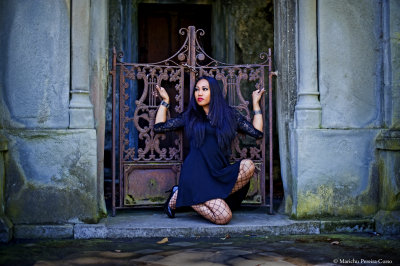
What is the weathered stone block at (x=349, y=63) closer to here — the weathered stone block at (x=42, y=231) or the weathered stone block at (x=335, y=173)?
the weathered stone block at (x=335, y=173)

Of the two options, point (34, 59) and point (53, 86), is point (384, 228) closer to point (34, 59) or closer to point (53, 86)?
point (53, 86)

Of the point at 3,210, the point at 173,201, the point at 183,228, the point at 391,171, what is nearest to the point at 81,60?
the point at 3,210

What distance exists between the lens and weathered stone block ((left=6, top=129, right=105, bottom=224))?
16.0ft

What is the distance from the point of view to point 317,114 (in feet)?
17.3

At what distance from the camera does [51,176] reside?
4.92m

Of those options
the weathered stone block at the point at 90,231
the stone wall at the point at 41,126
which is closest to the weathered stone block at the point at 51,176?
the stone wall at the point at 41,126

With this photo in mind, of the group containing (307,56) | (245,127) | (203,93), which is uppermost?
(307,56)

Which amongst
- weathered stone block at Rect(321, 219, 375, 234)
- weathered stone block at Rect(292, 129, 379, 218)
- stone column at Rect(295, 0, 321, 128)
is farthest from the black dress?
weathered stone block at Rect(321, 219, 375, 234)

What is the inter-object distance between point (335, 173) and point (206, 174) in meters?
→ 1.55

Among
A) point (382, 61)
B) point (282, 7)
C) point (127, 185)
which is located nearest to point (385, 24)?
point (382, 61)

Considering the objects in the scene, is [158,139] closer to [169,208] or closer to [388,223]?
[169,208]

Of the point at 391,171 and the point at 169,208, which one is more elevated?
the point at 391,171

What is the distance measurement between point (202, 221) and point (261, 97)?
1.71m

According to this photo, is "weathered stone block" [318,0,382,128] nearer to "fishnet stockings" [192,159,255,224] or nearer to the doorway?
Result: "fishnet stockings" [192,159,255,224]
